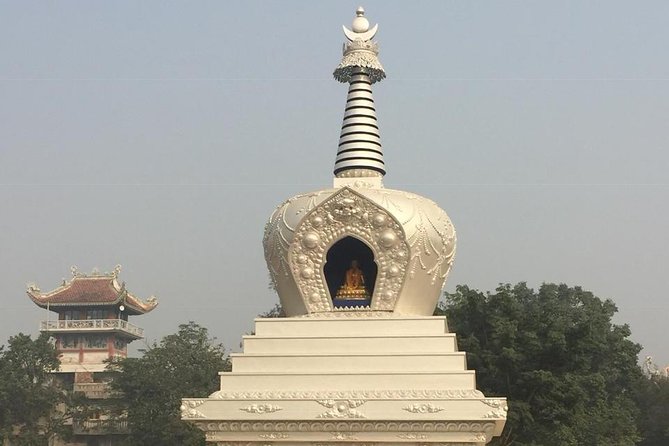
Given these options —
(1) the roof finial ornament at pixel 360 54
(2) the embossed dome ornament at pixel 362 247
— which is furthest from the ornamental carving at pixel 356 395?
(1) the roof finial ornament at pixel 360 54

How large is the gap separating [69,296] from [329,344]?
3903 centimetres

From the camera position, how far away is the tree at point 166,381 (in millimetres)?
33406

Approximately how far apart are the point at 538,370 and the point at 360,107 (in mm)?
8804

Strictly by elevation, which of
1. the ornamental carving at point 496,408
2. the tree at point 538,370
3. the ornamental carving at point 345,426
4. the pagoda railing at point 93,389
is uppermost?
the pagoda railing at point 93,389

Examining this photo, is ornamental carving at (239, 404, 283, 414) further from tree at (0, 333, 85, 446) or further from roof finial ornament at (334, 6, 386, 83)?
tree at (0, 333, 85, 446)

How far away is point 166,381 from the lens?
3462 centimetres

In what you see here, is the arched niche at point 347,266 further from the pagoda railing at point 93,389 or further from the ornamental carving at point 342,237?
the pagoda railing at point 93,389

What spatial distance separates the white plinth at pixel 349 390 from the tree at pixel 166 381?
16.9 m

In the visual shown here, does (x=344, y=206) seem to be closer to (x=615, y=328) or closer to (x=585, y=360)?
(x=585, y=360)

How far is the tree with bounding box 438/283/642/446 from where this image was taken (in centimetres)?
2372

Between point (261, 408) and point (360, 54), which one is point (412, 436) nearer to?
point (261, 408)

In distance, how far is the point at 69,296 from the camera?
5269 centimetres

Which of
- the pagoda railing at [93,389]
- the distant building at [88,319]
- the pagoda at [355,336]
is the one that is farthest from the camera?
the distant building at [88,319]

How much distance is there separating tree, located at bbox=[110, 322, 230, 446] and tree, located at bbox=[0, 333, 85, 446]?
8.27ft
